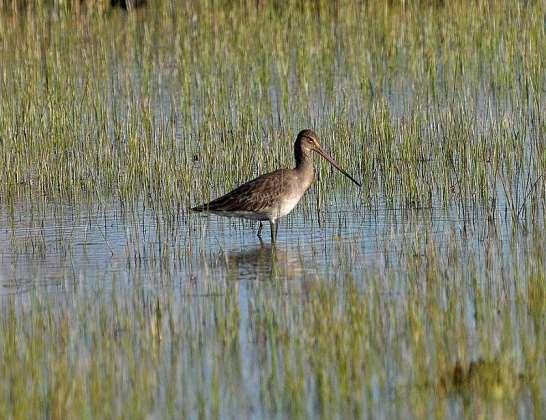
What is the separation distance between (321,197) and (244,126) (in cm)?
205

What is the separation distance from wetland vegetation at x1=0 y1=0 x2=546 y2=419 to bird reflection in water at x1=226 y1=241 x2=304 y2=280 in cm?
5

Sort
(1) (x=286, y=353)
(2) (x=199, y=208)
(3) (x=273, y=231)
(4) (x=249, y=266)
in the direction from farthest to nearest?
(3) (x=273, y=231), (2) (x=199, y=208), (4) (x=249, y=266), (1) (x=286, y=353)

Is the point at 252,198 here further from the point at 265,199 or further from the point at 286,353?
the point at 286,353

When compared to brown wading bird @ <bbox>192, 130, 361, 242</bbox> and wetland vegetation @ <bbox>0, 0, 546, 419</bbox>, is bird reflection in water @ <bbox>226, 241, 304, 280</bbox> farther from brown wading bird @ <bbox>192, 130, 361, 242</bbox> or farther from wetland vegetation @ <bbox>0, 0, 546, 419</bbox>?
brown wading bird @ <bbox>192, 130, 361, 242</bbox>

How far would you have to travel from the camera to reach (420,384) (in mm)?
6910

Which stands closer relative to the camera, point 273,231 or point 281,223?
point 273,231

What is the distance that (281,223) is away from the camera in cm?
1280

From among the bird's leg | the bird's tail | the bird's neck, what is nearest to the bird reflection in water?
the bird's leg

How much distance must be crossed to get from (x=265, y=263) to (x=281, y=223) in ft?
6.36

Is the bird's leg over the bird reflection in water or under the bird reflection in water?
over

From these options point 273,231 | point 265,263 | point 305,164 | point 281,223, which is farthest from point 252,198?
point 265,263

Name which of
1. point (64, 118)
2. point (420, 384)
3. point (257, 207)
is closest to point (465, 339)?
point (420, 384)

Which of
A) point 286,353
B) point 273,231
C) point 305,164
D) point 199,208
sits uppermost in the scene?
point 305,164

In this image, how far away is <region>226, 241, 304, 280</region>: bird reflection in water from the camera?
33.4 ft
